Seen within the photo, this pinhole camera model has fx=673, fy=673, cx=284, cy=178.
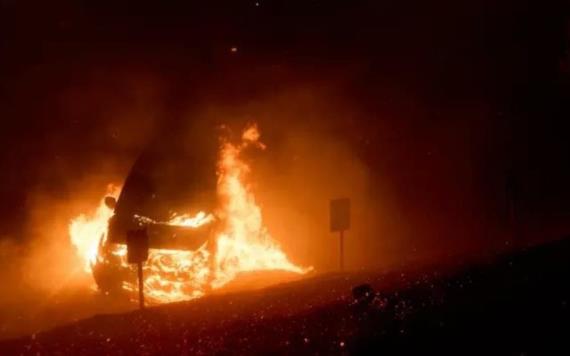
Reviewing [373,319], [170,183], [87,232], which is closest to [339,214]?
[170,183]

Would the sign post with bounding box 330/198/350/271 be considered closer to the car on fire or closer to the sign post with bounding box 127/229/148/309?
the car on fire

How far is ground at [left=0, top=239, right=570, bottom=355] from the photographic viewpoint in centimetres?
578

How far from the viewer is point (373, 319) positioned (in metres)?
6.91

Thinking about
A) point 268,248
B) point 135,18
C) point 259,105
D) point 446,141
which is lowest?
point 268,248

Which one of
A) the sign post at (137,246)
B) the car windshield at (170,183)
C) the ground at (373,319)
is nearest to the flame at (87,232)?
the car windshield at (170,183)

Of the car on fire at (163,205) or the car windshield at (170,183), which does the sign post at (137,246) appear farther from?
the car windshield at (170,183)

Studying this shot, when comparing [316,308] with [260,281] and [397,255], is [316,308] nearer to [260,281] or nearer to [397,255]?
[260,281]

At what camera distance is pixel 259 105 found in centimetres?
1934

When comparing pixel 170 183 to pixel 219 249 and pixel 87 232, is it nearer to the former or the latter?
pixel 219 249

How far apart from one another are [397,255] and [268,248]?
3.06m

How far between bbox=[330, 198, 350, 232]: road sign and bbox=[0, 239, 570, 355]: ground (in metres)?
1.77

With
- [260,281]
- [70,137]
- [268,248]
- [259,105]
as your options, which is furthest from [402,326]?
[70,137]

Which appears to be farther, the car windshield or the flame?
the flame

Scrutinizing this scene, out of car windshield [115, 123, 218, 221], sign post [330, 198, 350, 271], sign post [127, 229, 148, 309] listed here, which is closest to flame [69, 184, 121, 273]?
car windshield [115, 123, 218, 221]
